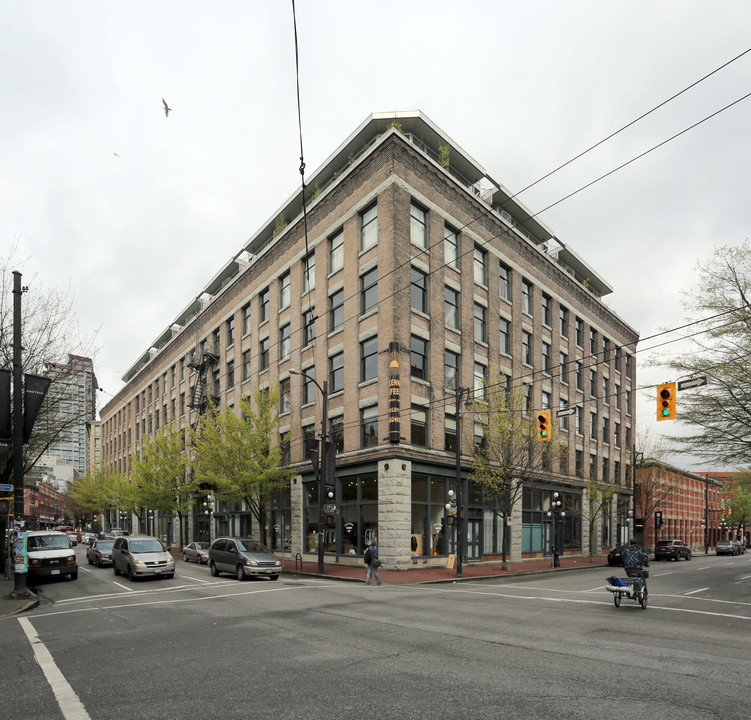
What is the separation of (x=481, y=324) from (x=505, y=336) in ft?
9.82

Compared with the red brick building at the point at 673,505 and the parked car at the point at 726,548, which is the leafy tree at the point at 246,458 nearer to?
the red brick building at the point at 673,505

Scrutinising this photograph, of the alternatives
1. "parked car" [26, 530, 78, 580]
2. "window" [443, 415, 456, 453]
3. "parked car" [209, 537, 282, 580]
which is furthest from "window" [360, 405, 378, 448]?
"parked car" [26, 530, 78, 580]

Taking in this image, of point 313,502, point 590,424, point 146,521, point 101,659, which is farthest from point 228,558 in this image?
point 146,521

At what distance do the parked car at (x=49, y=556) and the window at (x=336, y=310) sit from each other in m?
15.9

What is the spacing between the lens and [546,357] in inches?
1615

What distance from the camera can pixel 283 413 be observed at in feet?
120

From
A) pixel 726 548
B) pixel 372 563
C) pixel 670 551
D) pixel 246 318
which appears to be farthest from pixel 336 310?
pixel 726 548

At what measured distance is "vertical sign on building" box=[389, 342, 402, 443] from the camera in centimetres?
2706

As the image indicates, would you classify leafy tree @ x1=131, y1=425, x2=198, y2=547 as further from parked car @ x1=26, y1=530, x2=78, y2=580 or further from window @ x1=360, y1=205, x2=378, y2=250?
window @ x1=360, y1=205, x2=378, y2=250

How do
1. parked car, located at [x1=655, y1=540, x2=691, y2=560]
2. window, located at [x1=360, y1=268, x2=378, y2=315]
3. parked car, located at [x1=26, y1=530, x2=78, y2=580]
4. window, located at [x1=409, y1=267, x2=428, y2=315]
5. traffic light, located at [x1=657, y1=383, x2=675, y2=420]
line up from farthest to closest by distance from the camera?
parked car, located at [x1=655, y1=540, x2=691, y2=560] → window, located at [x1=360, y1=268, x2=378, y2=315] → window, located at [x1=409, y1=267, x2=428, y2=315] → parked car, located at [x1=26, y1=530, x2=78, y2=580] → traffic light, located at [x1=657, y1=383, x2=675, y2=420]

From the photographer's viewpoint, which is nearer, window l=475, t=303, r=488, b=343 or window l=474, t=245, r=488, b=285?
window l=475, t=303, r=488, b=343

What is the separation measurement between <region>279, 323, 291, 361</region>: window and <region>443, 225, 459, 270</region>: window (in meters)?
10.9

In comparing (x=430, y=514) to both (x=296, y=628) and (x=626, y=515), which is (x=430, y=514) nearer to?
(x=296, y=628)

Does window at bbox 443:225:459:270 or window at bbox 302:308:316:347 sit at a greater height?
window at bbox 443:225:459:270
